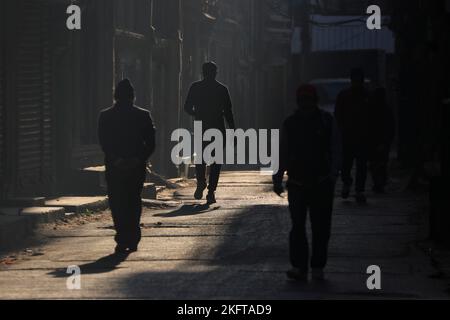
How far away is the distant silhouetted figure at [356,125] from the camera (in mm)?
19953

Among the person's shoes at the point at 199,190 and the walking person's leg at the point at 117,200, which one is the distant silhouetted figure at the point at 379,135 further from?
the walking person's leg at the point at 117,200

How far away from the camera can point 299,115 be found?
1251 centimetres

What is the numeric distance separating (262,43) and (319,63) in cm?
923

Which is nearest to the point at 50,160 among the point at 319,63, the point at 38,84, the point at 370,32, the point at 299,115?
the point at 38,84

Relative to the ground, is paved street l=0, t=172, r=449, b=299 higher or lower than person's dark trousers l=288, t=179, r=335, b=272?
lower

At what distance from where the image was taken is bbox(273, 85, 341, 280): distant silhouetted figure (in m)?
12.5

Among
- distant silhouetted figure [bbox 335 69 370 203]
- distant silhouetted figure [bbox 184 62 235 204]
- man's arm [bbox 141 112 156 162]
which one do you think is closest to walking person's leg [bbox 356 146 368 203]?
distant silhouetted figure [bbox 335 69 370 203]

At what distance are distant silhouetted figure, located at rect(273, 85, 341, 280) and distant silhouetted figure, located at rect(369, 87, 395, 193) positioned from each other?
7.89 m

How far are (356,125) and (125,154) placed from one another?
235 inches

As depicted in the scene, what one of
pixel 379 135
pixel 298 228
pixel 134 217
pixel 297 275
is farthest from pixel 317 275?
pixel 379 135

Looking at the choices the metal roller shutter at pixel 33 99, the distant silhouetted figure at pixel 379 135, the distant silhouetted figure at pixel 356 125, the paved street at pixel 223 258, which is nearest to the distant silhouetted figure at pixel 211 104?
the paved street at pixel 223 258

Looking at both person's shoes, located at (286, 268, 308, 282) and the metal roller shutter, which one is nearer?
person's shoes, located at (286, 268, 308, 282)

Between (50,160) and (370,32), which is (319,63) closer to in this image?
(370,32)

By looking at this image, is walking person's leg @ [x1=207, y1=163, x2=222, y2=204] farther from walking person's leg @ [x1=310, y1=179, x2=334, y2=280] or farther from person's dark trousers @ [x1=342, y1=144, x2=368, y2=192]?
walking person's leg @ [x1=310, y1=179, x2=334, y2=280]
